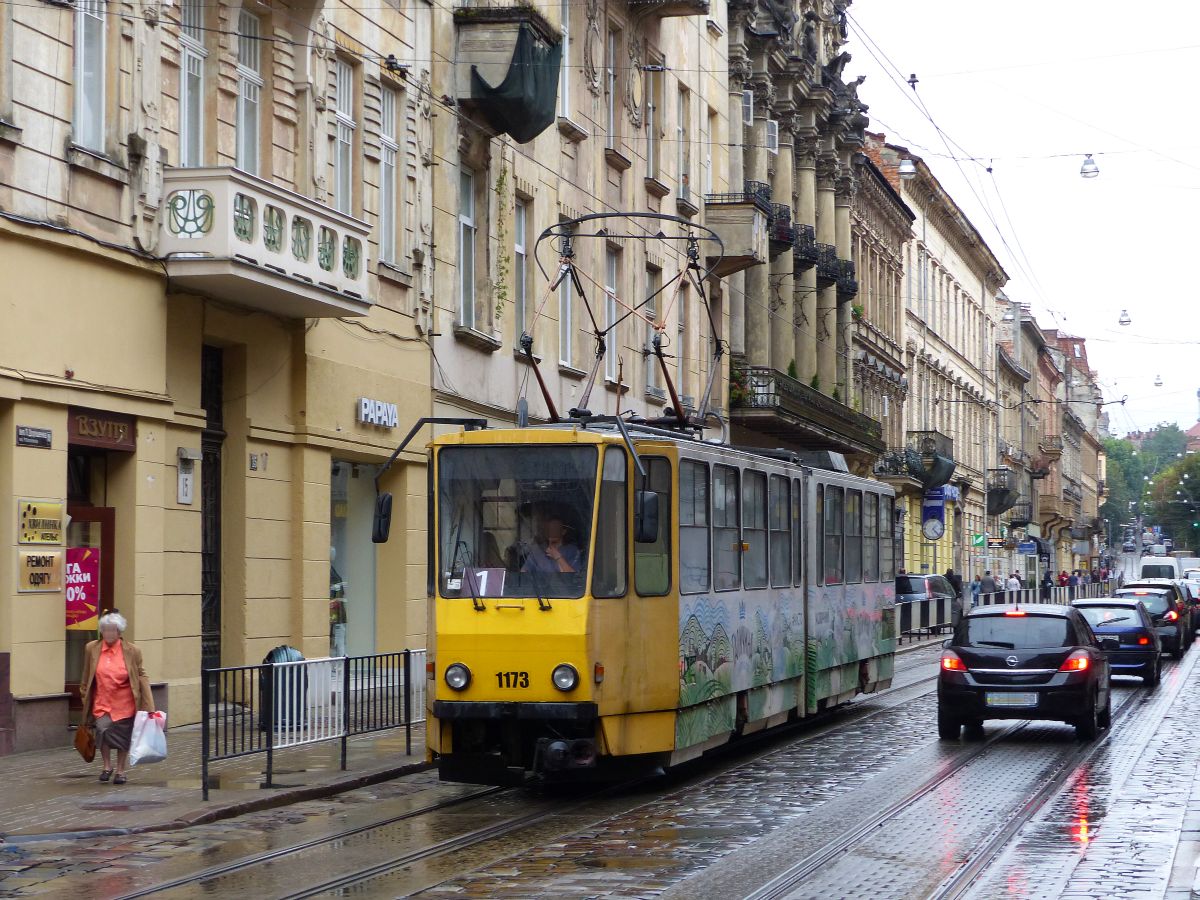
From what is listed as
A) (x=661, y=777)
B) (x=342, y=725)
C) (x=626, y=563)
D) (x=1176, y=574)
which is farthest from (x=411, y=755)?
(x=1176, y=574)

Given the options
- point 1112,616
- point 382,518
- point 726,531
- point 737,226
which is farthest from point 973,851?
point 737,226

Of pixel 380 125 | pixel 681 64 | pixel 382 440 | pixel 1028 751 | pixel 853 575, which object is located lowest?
pixel 1028 751

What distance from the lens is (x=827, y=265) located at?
1986 inches

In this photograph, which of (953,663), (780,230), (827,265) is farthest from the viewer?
(827,265)

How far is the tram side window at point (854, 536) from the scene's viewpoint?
22219 mm

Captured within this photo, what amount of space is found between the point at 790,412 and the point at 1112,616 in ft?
49.7

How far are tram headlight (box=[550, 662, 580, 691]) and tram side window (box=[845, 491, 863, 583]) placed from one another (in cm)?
840

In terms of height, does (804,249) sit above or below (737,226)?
above

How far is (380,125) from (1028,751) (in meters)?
12.1

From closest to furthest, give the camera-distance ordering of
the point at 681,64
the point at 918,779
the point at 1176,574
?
the point at 918,779, the point at 681,64, the point at 1176,574

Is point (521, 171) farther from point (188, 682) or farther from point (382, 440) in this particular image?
point (188, 682)

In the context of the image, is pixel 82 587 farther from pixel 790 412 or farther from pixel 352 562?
pixel 790 412

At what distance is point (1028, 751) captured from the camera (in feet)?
61.8

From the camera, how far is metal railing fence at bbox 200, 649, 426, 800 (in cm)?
1473
